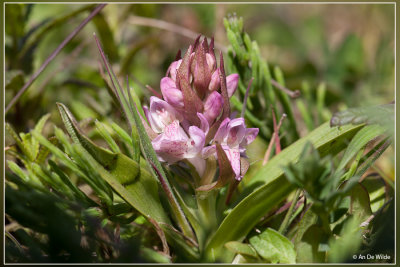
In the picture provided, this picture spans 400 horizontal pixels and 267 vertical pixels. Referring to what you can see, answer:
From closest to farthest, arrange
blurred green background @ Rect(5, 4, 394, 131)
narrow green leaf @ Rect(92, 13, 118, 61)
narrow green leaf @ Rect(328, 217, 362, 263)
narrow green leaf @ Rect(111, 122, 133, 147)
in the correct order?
narrow green leaf @ Rect(328, 217, 362, 263)
narrow green leaf @ Rect(111, 122, 133, 147)
blurred green background @ Rect(5, 4, 394, 131)
narrow green leaf @ Rect(92, 13, 118, 61)

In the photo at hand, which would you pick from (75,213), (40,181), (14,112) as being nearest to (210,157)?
(75,213)

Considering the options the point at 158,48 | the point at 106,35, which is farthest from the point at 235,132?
the point at 158,48

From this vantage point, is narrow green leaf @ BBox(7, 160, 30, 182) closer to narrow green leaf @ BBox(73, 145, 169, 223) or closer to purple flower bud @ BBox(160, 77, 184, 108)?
narrow green leaf @ BBox(73, 145, 169, 223)

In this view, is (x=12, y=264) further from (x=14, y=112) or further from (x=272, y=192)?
(x=14, y=112)

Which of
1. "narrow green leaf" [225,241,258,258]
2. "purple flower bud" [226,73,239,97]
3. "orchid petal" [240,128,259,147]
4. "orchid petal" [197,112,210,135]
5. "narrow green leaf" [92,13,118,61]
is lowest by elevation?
"narrow green leaf" [225,241,258,258]

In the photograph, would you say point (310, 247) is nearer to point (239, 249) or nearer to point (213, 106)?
point (239, 249)

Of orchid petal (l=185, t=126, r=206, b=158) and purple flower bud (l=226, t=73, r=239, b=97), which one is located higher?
purple flower bud (l=226, t=73, r=239, b=97)

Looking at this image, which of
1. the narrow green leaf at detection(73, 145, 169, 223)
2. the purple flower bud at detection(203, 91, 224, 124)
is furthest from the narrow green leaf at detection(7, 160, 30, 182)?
the purple flower bud at detection(203, 91, 224, 124)
